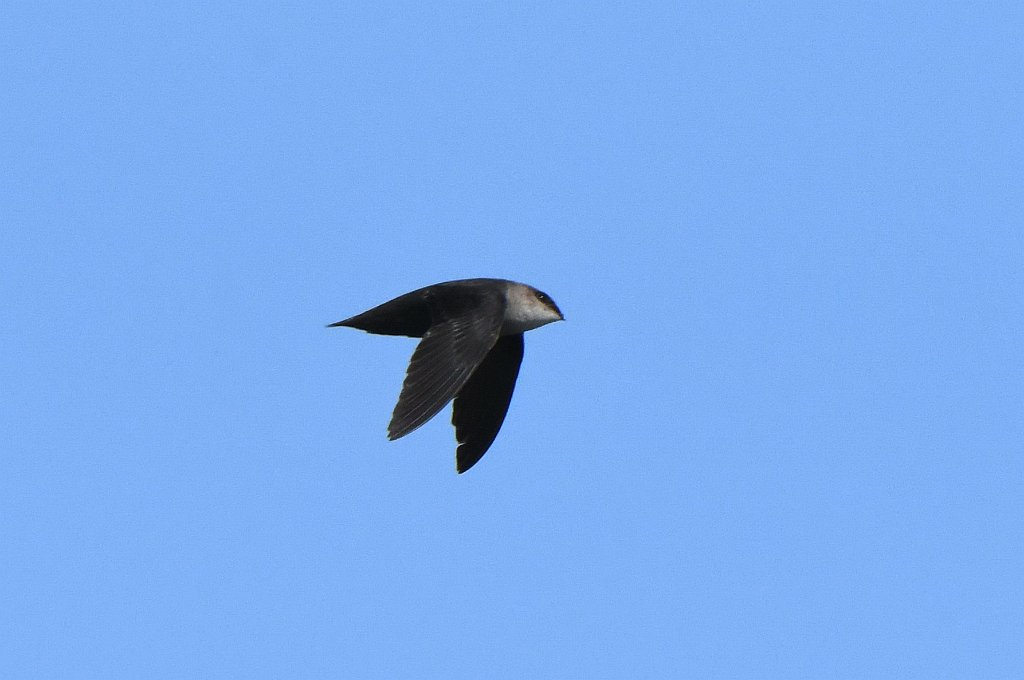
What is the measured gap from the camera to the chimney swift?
14.1 m

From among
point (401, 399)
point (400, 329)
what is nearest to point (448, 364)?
point (401, 399)

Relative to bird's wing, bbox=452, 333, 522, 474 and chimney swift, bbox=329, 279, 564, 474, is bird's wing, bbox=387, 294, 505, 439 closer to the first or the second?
chimney swift, bbox=329, 279, 564, 474

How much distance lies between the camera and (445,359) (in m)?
14.7

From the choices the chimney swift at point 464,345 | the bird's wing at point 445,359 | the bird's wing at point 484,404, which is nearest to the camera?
the bird's wing at point 445,359

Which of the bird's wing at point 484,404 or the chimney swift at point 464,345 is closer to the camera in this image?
the chimney swift at point 464,345

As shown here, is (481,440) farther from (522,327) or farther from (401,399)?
(401,399)

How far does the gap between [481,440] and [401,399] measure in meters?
3.20

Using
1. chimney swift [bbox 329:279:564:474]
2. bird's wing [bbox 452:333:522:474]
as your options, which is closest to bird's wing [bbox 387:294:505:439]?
chimney swift [bbox 329:279:564:474]

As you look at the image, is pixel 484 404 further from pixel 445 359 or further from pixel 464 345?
pixel 445 359

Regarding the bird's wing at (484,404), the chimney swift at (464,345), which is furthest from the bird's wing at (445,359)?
the bird's wing at (484,404)

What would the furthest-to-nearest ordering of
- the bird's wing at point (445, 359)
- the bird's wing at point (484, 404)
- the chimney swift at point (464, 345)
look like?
the bird's wing at point (484, 404), the chimney swift at point (464, 345), the bird's wing at point (445, 359)

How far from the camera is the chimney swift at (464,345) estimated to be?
14117mm

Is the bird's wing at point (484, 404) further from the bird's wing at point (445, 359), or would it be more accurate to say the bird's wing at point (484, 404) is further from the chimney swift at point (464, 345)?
the bird's wing at point (445, 359)

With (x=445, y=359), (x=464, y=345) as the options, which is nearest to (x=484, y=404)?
(x=464, y=345)
